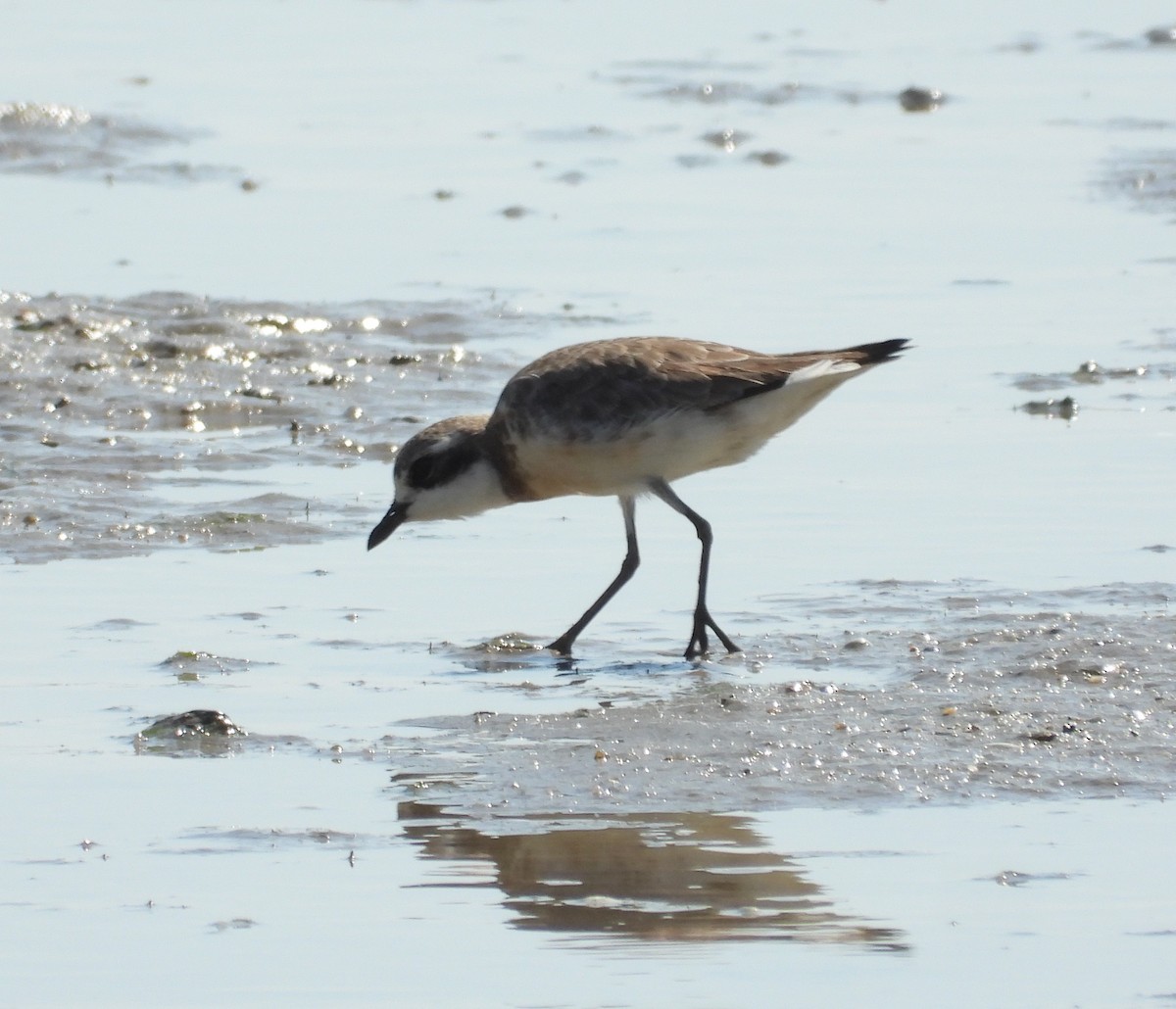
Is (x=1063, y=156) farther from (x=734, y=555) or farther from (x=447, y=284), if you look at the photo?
(x=734, y=555)

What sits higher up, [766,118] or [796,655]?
[766,118]

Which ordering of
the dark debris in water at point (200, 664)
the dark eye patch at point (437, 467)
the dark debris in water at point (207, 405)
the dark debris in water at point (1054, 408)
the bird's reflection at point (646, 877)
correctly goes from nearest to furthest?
the bird's reflection at point (646, 877), the dark debris in water at point (200, 664), the dark eye patch at point (437, 467), the dark debris in water at point (207, 405), the dark debris in water at point (1054, 408)

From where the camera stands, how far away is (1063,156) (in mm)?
17984

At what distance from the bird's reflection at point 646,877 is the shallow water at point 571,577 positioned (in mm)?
17

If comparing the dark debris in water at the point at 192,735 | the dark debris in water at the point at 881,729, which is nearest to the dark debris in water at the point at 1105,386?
the dark debris in water at the point at 881,729

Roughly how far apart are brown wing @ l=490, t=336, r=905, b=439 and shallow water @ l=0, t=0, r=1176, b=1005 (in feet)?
2.37

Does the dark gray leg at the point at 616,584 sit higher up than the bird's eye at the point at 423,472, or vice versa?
the bird's eye at the point at 423,472

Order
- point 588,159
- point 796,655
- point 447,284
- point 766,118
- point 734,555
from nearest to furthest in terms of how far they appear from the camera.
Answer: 1. point 796,655
2. point 734,555
3. point 447,284
4. point 588,159
5. point 766,118

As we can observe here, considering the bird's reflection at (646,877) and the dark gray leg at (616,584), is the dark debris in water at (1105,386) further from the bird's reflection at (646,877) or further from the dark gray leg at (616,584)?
the bird's reflection at (646,877)

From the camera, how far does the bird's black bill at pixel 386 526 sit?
891 centimetres

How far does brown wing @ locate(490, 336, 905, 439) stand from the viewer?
863 centimetres

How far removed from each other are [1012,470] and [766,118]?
1005cm

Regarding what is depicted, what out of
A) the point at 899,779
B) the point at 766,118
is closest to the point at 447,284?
the point at 766,118

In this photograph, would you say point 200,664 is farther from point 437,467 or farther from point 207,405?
point 207,405
